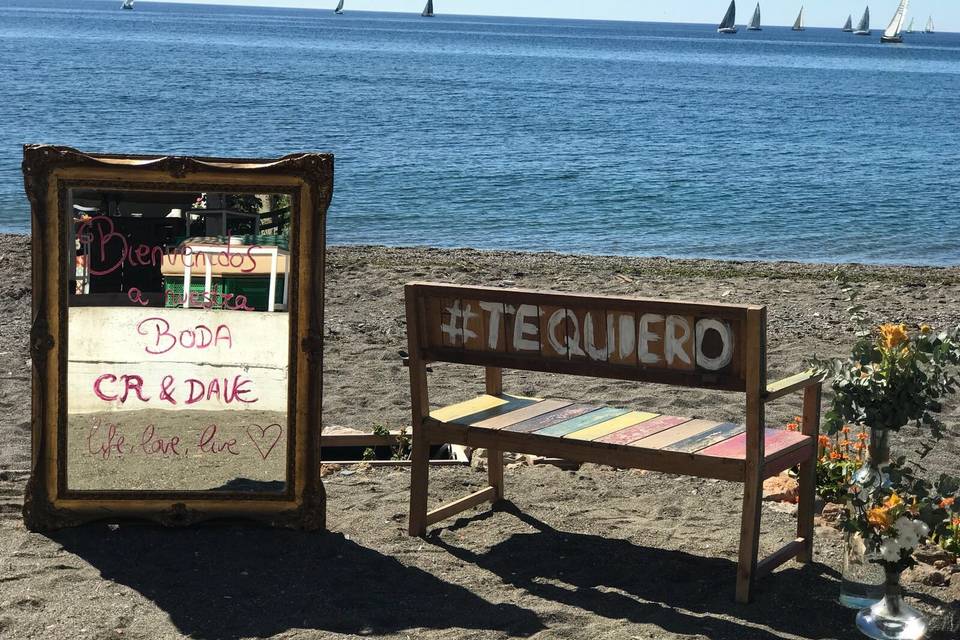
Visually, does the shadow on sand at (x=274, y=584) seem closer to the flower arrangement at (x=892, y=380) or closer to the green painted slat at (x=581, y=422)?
the green painted slat at (x=581, y=422)

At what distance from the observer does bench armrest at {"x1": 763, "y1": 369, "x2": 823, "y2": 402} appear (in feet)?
14.0

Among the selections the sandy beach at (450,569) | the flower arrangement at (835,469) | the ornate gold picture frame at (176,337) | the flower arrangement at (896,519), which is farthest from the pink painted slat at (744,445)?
the ornate gold picture frame at (176,337)

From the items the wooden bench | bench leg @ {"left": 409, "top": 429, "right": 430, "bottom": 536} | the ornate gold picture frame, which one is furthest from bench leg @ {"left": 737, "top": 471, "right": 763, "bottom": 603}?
the ornate gold picture frame

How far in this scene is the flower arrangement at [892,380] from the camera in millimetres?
4078

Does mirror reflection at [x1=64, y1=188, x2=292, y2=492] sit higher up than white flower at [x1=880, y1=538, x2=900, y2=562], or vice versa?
mirror reflection at [x1=64, y1=188, x2=292, y2=492]

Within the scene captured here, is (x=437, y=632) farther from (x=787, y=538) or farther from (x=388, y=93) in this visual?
(x=388, y=93)

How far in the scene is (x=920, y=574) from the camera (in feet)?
15.1

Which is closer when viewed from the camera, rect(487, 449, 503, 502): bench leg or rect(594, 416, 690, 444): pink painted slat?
rect(594, 416, 690, 444): pink painted slat

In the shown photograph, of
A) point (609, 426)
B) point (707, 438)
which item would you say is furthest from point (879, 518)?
point (609, 426)

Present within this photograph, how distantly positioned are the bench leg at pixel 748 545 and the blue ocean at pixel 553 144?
1529 cm

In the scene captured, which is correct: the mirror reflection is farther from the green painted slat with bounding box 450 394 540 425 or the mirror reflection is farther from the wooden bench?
the green painted slat with bounding box 450 394 540 425

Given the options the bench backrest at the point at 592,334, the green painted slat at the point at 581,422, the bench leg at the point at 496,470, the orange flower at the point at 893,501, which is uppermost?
the bench backrest at the point at 592,334

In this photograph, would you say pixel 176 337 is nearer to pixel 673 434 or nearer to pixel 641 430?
pixel 641 430

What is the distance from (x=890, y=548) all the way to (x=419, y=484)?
1.86 m
